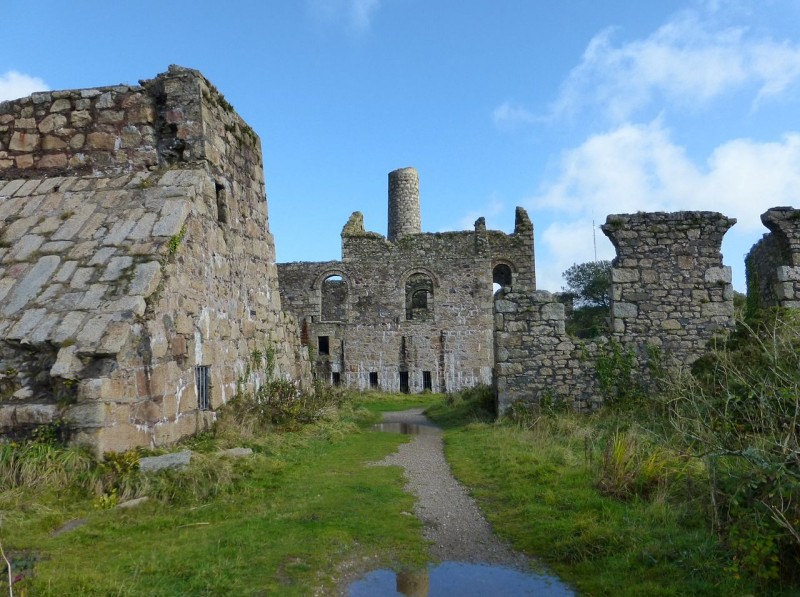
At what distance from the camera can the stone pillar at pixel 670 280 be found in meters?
12.2

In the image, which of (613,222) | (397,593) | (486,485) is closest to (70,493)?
(397,593)

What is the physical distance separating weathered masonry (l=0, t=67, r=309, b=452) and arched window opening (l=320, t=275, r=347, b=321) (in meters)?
18.0

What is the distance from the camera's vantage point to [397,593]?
13.4 ft

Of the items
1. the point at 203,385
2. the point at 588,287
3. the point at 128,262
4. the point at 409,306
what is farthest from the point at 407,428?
the point at 588,287

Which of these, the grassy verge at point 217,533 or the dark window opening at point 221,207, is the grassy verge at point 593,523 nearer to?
the grassy verge at point 217,533

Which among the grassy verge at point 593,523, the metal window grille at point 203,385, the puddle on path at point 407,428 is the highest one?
the metal window grille at point 203,385

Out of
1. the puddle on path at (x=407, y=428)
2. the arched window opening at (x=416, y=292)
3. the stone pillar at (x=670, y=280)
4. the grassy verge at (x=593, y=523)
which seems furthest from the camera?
the arched window opening at (x=416, y=292)

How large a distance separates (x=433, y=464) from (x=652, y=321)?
6018mm

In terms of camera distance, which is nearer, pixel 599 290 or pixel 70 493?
pixel 70 493

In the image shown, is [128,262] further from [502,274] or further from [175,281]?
[502,274]

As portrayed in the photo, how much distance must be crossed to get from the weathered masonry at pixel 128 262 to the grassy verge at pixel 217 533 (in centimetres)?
97

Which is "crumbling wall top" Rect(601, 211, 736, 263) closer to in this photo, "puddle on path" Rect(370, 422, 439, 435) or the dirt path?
"puddle on path" Rect(370, 422, 439, 435)

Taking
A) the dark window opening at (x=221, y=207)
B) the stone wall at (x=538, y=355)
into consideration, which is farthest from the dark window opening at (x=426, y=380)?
the dark window opening at (x=221, y=207)

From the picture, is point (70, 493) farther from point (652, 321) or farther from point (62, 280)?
point (652, 321)
